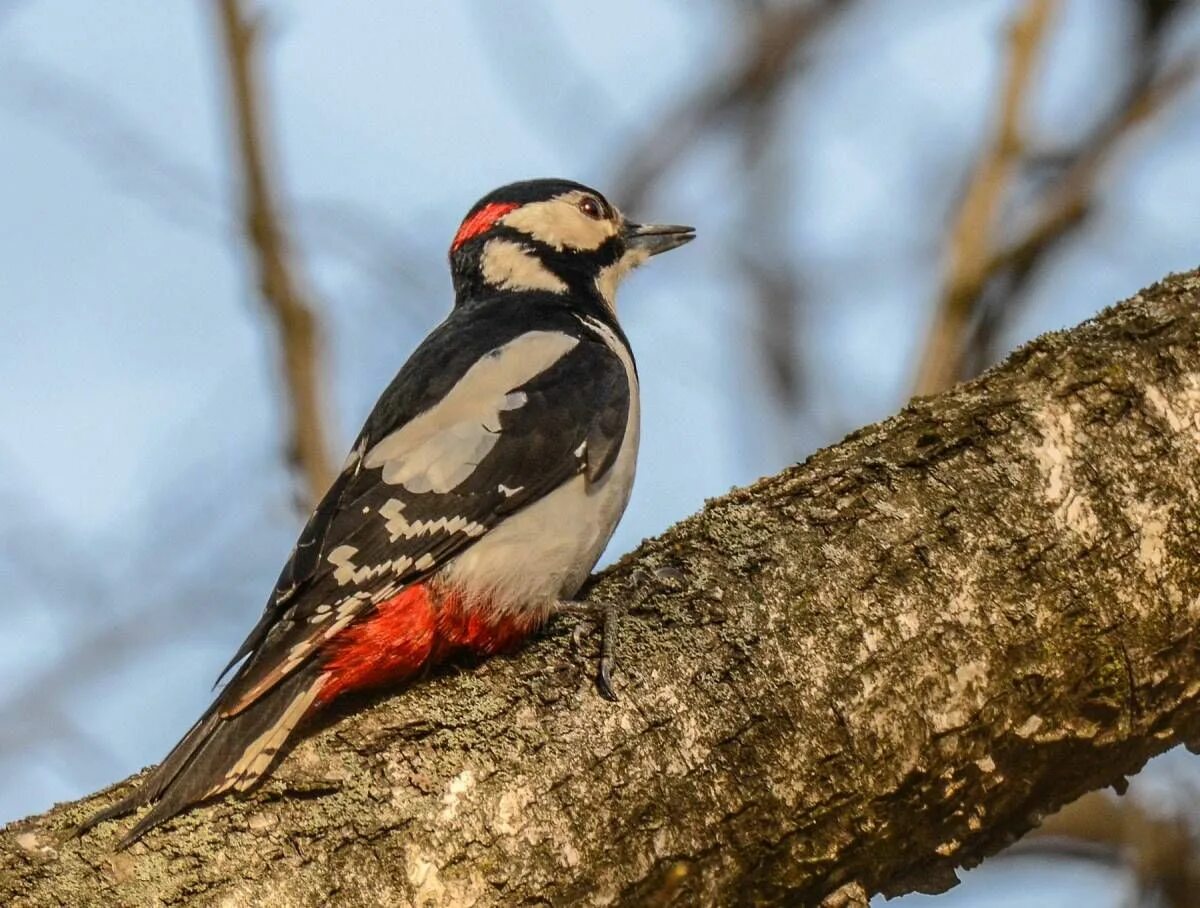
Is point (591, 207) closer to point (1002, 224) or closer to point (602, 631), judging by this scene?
point (1002, 224)

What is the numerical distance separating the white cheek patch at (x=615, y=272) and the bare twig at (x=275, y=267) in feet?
3.05

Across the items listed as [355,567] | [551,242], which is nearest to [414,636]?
[355,567]

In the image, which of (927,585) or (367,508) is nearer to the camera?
(927,585)

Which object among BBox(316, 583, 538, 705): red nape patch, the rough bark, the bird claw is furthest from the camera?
BBox(316, 583, 538, 705): red nape patch

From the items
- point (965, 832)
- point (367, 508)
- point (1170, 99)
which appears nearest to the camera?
point (965, 832)

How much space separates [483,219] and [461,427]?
1450mm

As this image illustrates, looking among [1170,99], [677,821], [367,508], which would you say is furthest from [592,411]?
[1170,99]

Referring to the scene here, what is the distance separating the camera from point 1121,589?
9.23ft

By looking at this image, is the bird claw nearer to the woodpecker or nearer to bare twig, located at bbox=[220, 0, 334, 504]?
the woodpecker

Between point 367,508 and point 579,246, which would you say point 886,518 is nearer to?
point 367,508

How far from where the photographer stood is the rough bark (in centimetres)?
245

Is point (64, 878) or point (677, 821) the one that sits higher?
point (64, 878)

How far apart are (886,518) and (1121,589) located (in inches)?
17.8

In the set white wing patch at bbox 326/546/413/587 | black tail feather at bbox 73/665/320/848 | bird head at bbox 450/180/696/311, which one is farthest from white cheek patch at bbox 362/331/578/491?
bird head at bbox 450/180/696/311
